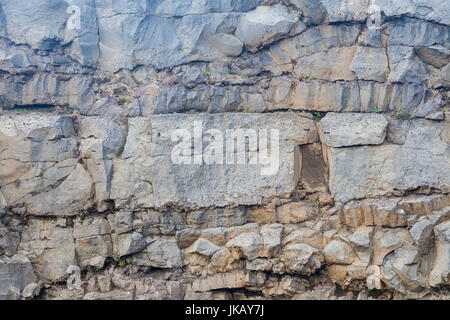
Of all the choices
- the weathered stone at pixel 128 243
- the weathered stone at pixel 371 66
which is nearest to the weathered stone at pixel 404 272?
the weathered stone at pixel 371 66

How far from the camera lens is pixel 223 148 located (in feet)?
27.4

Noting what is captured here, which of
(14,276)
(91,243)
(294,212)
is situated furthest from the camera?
(294,212)

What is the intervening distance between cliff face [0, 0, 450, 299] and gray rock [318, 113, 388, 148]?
27 mm

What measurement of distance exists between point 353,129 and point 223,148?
86.0 inches

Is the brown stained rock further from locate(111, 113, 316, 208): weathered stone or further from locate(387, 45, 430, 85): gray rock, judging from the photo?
locate(387, 45, 430, 85): gray rock

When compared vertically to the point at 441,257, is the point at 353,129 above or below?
above

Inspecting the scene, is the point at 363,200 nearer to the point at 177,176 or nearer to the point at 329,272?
the point at 329,272

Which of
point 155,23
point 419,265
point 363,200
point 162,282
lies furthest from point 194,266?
point 155,23

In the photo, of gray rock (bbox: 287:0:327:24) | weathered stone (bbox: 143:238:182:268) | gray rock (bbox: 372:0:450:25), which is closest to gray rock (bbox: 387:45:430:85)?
gray rock (bbox: 372:0:450:25)

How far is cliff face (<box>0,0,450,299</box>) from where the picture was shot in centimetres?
802

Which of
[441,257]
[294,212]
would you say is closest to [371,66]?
[294,212]

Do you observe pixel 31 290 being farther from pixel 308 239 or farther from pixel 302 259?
pixel 308 239

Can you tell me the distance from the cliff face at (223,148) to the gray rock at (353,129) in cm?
3

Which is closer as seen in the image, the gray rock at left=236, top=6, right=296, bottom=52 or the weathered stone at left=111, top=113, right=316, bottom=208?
the weathered stone at left=111, top=113, right=316, bottom=208
